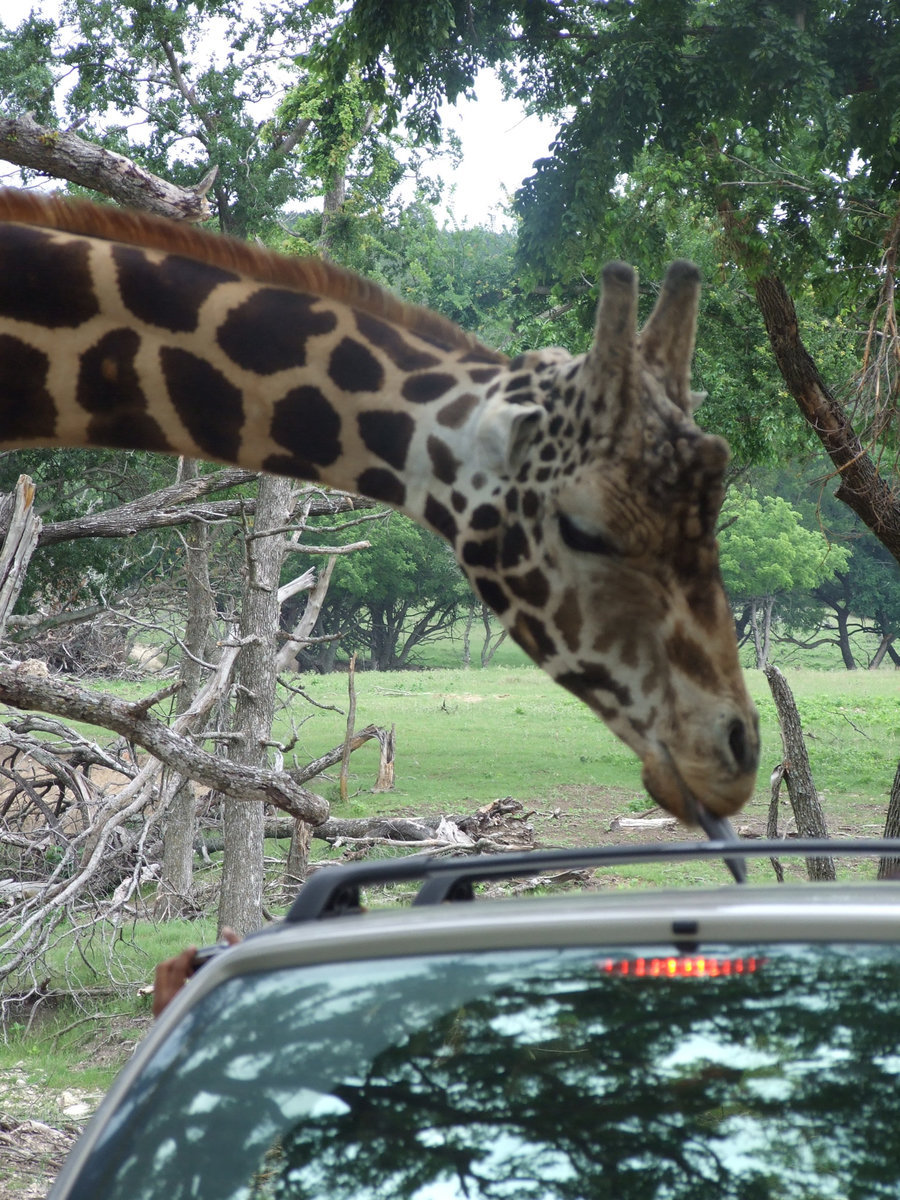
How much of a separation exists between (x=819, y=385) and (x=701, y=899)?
7609mm

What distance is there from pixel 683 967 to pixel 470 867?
493mm

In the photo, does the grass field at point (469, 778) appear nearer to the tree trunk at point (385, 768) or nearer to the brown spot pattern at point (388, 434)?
the tree trunk at point (385, 768)

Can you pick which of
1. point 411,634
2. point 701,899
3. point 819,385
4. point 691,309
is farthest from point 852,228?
point 411,634

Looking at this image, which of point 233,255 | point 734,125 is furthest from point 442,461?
point 734,125

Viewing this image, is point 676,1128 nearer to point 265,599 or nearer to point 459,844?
point 265,599

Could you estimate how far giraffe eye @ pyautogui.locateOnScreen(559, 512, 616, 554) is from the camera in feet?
9.53

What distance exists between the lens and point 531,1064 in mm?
1773

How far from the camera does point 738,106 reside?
35.3ft

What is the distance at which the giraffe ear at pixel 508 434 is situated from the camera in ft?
10.0

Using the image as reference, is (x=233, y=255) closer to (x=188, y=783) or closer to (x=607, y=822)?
(x=188, y=783)

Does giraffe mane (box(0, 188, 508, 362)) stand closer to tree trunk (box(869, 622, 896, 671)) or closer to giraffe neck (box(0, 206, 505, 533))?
giraffe neck (box(0, 206, 505, 533))

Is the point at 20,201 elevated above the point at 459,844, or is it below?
above

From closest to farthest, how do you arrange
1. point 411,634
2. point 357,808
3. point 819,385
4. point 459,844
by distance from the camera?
point 819,385 → point 459,844 → point 357,808 → point 411,634

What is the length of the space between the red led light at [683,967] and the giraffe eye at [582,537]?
125 cm
